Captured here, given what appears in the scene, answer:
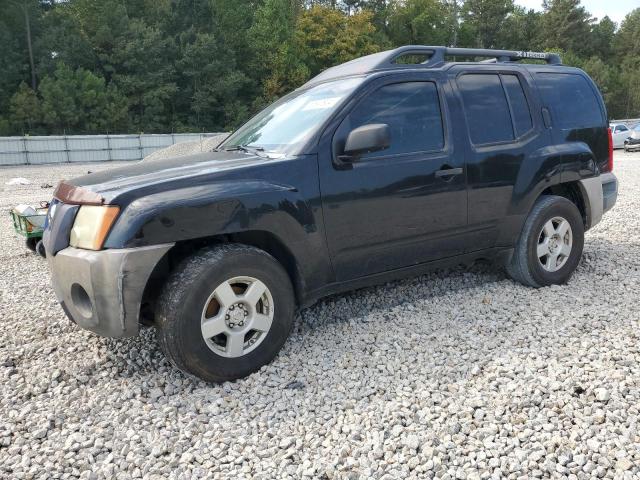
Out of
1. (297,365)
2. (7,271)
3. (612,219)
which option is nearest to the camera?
(297,365)

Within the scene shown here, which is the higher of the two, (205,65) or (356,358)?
(205,65)

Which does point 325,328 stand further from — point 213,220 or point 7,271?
point 7,271

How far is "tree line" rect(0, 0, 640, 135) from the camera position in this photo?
41.3 metres

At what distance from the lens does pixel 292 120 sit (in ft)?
12.8

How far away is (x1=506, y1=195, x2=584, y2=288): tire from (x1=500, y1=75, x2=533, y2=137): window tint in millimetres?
671

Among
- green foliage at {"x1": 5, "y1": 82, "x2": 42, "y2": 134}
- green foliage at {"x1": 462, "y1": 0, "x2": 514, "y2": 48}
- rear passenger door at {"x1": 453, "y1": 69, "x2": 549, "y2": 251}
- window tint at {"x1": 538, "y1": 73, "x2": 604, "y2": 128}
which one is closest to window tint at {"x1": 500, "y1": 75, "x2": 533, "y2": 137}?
rear passenger door at {"x1": 453, "y1": 69, "x2": 549, "y2": 251}

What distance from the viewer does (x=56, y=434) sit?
2.76 metres

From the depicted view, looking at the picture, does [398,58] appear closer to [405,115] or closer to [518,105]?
[405,115]

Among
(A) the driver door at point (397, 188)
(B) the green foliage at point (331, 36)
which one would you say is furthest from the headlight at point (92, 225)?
(B) the green foliage at point (331, 36)

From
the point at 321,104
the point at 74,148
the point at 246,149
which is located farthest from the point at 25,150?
the point at 321,104

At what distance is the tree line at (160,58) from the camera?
135 ft

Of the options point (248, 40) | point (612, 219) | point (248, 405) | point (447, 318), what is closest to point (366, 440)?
point (248, 405)

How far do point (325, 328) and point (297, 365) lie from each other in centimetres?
61

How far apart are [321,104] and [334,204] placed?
0.84m
